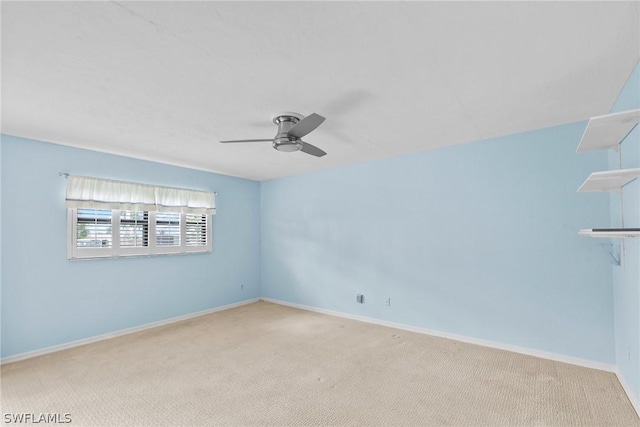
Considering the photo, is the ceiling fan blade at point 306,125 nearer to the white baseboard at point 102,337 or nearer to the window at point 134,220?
the window at point 134,220

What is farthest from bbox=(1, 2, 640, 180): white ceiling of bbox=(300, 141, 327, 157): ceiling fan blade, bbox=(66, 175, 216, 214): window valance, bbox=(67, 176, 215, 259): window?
bbox=(67, 176, 215, 259): window

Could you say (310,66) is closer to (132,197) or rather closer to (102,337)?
(132,197)

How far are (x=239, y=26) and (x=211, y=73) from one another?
0.56 m

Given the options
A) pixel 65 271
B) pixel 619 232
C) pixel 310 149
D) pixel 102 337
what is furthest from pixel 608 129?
pixel 102 337

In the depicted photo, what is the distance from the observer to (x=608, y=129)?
201 cm

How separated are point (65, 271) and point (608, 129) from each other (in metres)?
5.36

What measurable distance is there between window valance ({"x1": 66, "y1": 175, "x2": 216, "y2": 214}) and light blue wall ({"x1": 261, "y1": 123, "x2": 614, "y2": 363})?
70.3 inches

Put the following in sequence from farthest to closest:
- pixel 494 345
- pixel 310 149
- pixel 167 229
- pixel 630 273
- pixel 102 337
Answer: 1. pixel 167 229
2. pixel 102 337
3. pixel 494 345
4. pixel 310 149
5. pixel 630 273

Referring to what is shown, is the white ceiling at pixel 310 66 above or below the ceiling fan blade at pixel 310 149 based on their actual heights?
above

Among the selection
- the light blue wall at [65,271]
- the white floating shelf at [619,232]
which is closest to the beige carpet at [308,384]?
the light blue wall at [65,271]

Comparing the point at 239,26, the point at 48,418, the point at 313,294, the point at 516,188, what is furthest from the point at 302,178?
the point at 48,418

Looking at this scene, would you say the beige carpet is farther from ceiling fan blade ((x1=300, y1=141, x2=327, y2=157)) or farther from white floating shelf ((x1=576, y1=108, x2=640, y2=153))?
ceiling fan blade ((x1=300, y1=141, x2=327, y2=157))

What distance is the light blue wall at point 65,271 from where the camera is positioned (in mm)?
3223

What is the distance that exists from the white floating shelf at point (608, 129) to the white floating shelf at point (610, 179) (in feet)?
1.00
